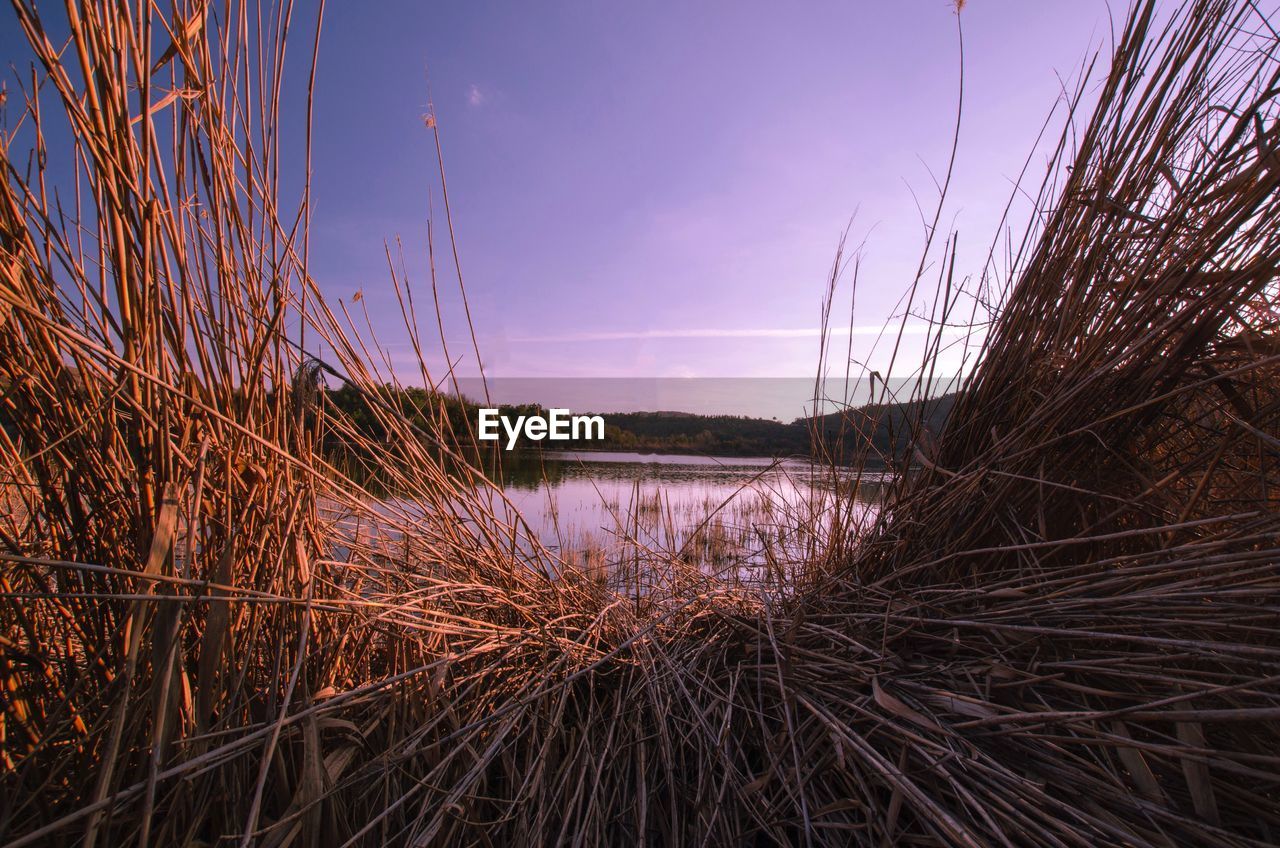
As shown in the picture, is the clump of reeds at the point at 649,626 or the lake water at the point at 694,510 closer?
the clump of reeds at the point at 649,626

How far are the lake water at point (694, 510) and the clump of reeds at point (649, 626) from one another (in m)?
0.51

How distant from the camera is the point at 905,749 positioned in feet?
2.65

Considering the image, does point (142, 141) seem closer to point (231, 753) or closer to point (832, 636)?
point (231, 753)

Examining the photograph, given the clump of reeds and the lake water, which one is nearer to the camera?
the clump of reeds

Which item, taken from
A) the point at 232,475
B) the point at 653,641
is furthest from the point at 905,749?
the point at 232,475

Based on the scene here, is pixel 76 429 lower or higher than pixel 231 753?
higher

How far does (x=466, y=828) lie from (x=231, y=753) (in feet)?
1.31

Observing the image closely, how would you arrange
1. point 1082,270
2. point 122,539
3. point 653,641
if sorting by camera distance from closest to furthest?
point 122,539
point 1082,270
point 653,641

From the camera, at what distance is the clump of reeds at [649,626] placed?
2.42 feet

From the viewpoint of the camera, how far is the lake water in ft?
6.47

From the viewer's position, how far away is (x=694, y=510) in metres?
8.67

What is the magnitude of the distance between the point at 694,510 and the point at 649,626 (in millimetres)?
7397

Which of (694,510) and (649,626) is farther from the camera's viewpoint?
(694,510)

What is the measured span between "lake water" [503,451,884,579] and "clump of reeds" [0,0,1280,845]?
0.51 metres
